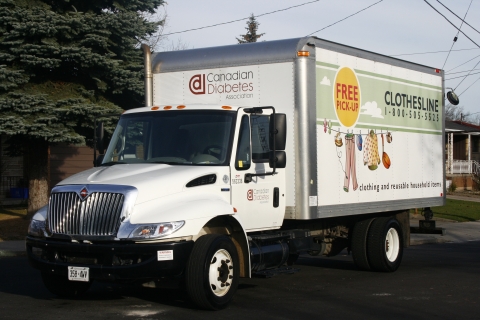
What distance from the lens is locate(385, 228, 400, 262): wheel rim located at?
13102 millimetres

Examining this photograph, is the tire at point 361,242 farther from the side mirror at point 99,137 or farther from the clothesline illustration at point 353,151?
the side mirror at point 99,137

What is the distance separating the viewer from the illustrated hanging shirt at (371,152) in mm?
12117

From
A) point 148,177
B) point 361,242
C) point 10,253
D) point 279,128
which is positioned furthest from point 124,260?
point 10,253

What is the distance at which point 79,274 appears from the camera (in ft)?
27.7

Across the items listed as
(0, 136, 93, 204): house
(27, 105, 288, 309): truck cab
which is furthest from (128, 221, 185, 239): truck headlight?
(0, 136, 93, 204): house

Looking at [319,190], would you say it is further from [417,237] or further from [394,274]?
[417,237]

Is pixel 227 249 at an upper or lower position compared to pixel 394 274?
upper

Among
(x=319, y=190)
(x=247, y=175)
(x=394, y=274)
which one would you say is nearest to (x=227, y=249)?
(x=247, y=175)

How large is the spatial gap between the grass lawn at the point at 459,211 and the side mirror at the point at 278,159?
1901 centimetres

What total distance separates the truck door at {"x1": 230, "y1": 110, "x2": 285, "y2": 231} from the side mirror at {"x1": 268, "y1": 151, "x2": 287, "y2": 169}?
254 millimetres

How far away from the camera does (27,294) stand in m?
10.1

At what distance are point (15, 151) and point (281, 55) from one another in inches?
496

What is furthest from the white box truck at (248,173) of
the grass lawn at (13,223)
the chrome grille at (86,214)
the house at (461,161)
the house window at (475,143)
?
the house window at (475,143)

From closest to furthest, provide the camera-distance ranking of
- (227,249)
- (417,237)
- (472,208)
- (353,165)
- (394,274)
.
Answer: (227,249) < (353,165) < (394,274) < (417,237) < (472,208)
